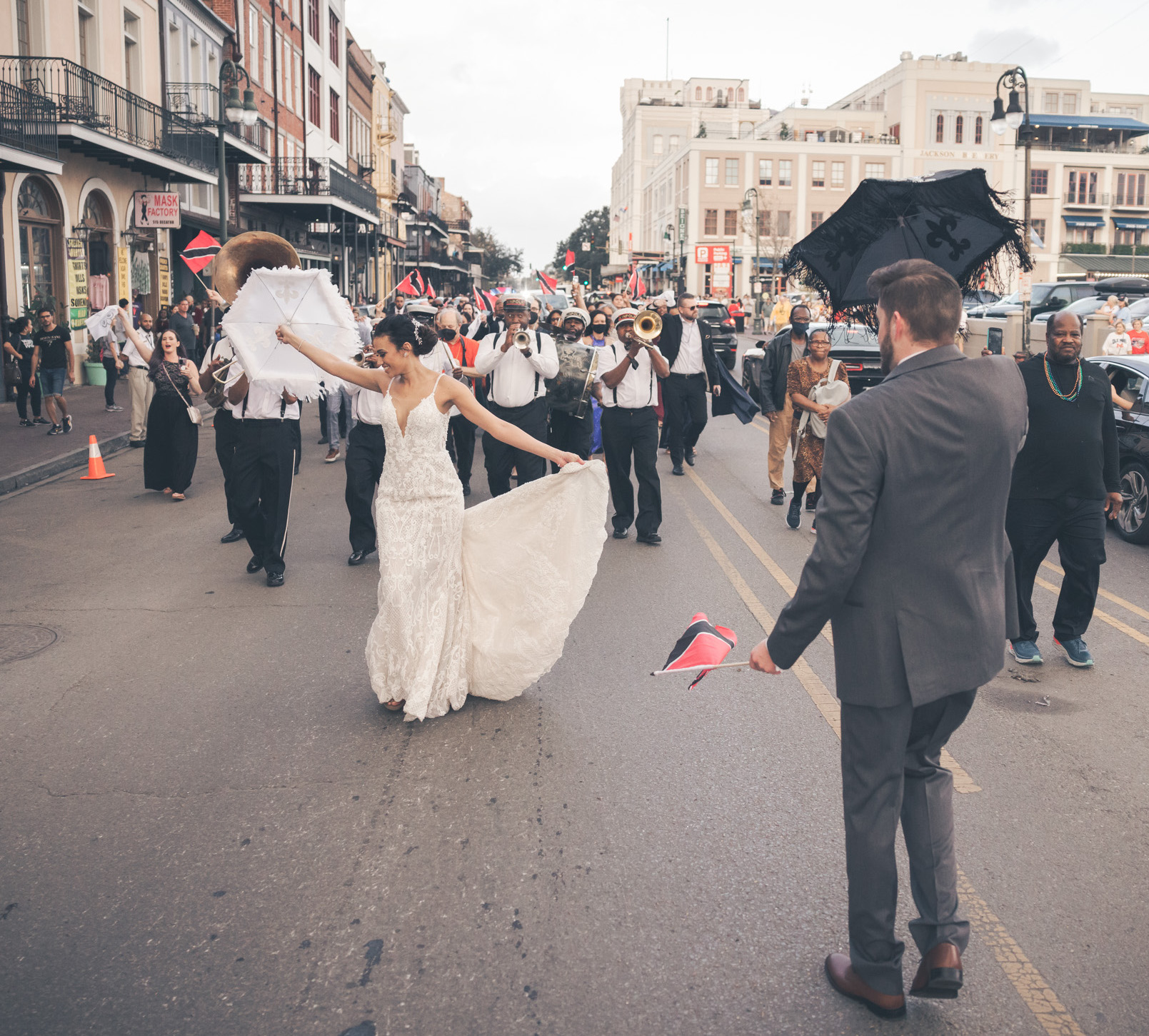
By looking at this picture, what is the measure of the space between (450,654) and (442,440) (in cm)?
104

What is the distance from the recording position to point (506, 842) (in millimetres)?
4004

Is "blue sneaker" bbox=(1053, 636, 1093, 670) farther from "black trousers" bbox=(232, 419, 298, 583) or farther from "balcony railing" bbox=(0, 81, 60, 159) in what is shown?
"balcony railing" bbox=(0, 81, 60, 159)

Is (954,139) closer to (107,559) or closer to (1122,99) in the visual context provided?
(1122,99)

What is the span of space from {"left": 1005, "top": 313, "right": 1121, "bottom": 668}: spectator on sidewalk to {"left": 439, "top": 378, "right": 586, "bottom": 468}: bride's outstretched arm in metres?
2.61

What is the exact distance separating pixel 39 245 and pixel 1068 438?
21226mm

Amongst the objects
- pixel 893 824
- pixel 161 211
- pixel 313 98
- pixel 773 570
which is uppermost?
pixel 313 98

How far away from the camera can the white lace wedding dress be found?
5.30m

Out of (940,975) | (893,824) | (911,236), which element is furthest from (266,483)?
(940,975)

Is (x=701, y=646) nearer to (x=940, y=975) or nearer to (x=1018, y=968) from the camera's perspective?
(x=940, y=975)

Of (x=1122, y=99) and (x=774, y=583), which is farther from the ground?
(x=1122, y=99)

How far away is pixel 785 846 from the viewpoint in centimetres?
396

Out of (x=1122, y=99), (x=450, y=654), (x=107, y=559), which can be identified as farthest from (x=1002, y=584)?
(x=1122, y=99)

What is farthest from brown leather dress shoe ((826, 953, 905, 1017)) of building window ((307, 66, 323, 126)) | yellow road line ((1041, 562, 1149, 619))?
building window ((307, 66, 323, 126))

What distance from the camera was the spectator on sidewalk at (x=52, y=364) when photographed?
51.8 feet
